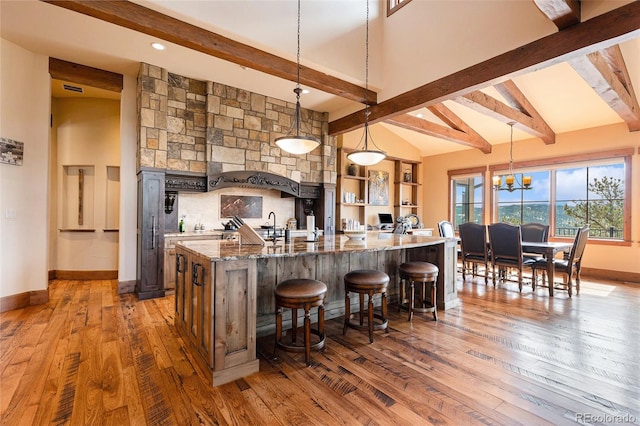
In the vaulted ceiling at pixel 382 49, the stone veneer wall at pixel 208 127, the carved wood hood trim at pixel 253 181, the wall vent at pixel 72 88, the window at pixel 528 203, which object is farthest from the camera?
the window at pixel 528 203

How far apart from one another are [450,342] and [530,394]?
836 millimetres

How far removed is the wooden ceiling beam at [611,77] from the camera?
357cm

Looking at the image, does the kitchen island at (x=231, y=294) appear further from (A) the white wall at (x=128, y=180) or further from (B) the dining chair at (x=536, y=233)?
(B) the dining chair at (x=536, y=233)

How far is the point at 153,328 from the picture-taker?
3.19 meters

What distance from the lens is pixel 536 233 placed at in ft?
17.9

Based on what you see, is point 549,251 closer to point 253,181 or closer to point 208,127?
point 253,181

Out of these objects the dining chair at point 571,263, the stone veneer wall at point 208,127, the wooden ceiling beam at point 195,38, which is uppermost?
the wooden ceiling beam at point 195,38

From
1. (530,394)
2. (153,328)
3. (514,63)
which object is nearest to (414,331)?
(530,394)

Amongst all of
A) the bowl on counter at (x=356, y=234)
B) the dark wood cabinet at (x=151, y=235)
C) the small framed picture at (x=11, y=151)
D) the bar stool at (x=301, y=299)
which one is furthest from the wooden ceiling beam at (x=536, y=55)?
the small framed picture at (x=11, y=151)

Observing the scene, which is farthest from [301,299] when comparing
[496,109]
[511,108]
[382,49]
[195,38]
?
[511,108]

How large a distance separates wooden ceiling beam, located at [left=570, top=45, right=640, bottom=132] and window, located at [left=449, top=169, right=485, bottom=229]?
3.08 m

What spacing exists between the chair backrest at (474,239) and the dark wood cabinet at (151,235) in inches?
198

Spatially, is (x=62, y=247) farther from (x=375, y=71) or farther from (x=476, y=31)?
(x=476, y=31)

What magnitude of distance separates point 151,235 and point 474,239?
17.1 feet
